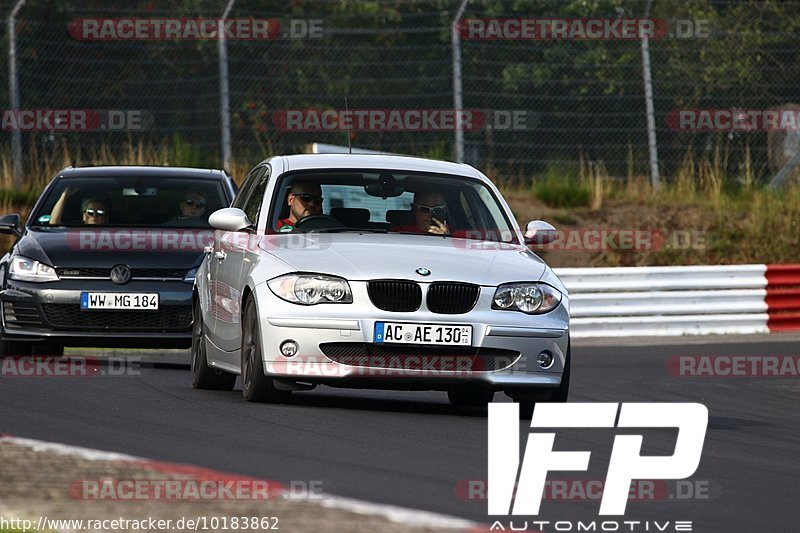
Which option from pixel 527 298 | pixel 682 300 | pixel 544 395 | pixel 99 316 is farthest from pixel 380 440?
pixel 682 300

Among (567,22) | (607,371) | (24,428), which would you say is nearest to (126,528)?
(24,428)

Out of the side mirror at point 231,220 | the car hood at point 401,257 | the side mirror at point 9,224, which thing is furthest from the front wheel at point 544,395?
the side mirror at point 9,224

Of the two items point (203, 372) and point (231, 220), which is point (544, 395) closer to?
point (231, 220)

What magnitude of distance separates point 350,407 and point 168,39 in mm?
16481

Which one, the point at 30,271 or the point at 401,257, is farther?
the point at 30,271

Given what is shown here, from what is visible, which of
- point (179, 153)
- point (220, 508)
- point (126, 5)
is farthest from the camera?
point (126, 5)

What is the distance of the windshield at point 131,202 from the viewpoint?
46.5 feet

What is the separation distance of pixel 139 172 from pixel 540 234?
5167 mm

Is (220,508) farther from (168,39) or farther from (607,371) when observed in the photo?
(168,39)

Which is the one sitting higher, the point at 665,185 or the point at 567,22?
the point at 567,22

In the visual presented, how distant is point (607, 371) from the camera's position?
15320 millimetres

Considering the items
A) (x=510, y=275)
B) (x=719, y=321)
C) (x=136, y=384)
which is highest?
(x=510, y=275)

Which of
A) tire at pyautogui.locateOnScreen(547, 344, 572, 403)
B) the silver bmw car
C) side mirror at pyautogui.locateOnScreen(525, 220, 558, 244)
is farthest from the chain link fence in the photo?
tire at pyautogui.locateOnScreen(547, 344, 572, 403)

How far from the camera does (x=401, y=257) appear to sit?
9.56m
